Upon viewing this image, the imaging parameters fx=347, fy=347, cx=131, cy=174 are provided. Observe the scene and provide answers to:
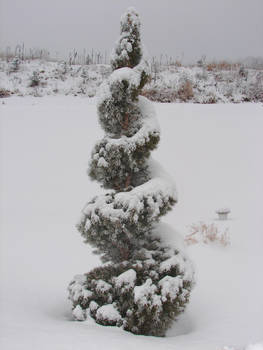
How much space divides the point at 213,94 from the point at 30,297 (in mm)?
10221

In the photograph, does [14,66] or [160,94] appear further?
[14,66]

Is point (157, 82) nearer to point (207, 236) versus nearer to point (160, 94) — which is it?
point (160, 94)

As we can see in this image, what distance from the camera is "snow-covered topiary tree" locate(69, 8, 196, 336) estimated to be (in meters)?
3.18

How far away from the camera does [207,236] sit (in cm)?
593

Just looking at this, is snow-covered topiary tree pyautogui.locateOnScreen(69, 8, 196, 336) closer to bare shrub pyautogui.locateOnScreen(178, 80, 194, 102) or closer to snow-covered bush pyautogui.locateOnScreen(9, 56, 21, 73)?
bare shrub pyautogui.locateOnScreen(178, 80, 194, 102)

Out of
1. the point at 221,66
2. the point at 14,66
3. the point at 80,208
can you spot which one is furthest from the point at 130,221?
the point at 221,66

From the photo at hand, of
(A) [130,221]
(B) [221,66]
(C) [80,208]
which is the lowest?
(C) [80,208]

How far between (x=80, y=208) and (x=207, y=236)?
2852mm

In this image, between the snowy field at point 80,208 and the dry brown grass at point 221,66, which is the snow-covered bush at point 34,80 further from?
the dry brown grass at point 221,66

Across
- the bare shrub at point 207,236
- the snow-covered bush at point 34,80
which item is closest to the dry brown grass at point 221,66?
the snow-covered bush at point 34,80

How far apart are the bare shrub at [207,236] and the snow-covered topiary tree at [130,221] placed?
2314mm

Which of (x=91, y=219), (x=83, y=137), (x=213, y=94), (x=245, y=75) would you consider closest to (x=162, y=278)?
(x=91, y=219)

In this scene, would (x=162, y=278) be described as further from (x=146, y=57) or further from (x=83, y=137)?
(x=83, y=137)

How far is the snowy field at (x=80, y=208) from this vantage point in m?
3.13
